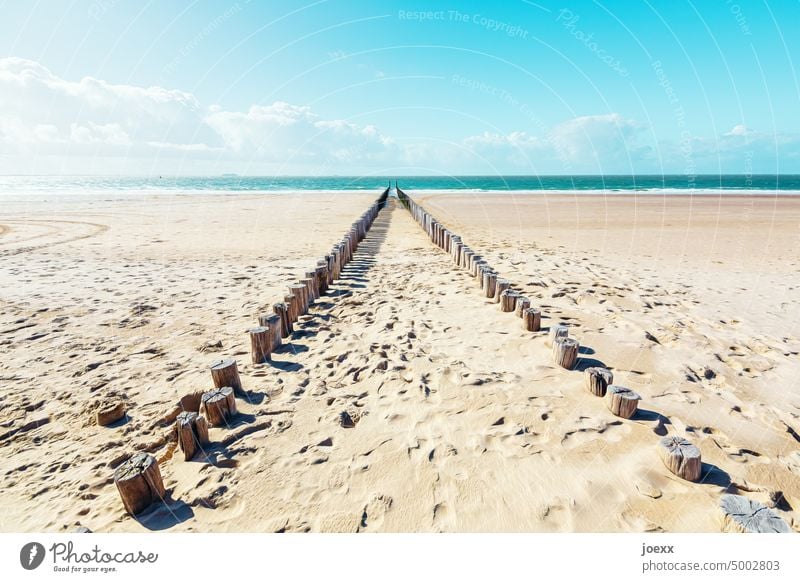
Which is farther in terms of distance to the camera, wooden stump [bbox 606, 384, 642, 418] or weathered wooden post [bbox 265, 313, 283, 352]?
weathered wooden post [bbox 265, 313, 283, 352]

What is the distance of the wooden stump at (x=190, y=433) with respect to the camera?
2836 millimetres

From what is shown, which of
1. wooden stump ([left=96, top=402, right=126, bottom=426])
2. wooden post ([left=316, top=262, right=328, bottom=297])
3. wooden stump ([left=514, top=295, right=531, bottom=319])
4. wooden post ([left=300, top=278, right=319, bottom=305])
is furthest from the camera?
wooden post ([left=316, top=262, right=328, bottom=297])

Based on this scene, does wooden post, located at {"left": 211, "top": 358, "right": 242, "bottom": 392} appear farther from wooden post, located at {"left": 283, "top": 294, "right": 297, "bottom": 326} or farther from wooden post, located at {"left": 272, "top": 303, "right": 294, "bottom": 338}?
wooden post, located at {"left": 283, "top": 294, "right": 297, "bottom": 326}

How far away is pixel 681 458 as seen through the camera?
253cm

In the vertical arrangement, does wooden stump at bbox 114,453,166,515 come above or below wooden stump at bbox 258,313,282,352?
below

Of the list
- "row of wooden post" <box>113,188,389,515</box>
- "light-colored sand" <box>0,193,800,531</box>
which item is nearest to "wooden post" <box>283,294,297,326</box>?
"row of wooden post" <box>113,188,389,515</box>

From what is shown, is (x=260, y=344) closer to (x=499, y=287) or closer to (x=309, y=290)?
(x=309, y=290)

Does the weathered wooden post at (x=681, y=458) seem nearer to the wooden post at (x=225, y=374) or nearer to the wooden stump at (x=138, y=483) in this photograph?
the wooden stump at (x=138, y=483)

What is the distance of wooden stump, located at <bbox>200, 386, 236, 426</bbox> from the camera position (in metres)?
3.17

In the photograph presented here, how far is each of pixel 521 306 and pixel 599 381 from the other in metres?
1.79
